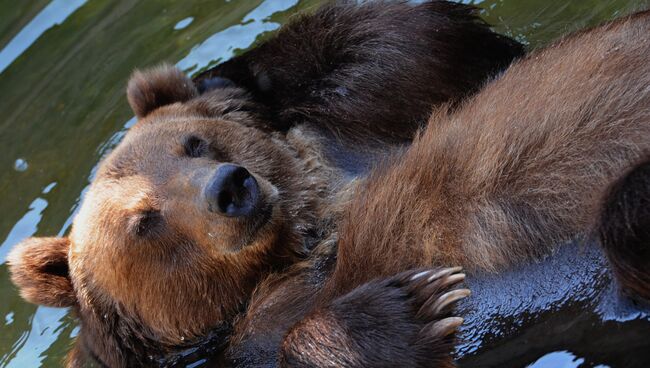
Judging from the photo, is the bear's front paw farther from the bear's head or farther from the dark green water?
the dark green water

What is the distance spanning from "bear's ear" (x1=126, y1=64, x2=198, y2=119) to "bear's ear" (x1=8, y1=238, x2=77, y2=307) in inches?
39.8

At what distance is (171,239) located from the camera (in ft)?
17.2

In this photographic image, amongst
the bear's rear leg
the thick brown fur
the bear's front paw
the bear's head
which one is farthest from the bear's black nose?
the bear's rear leg

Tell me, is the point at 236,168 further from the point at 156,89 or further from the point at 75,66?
the point at 75,66

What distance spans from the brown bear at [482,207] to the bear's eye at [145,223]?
0.68 meters

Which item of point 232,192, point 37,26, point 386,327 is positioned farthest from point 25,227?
point 386,327

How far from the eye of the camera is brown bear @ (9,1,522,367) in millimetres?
5246

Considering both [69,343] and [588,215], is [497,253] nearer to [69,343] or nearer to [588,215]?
[588,215]

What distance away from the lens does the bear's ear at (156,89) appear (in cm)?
616

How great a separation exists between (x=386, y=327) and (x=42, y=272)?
7.18 feet

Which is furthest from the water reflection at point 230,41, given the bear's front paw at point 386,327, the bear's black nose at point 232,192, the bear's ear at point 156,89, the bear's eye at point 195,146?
the bear's front paw at point 386,327

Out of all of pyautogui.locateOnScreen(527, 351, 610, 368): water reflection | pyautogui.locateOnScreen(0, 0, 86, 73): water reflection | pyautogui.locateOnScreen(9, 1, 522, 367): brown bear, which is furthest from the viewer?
pyautogui.locateOnScreen(0, 0, 86, 73): water reflection

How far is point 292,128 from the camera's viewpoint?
6.14 meters

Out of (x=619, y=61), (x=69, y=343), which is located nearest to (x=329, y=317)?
(x=619, y=61)
